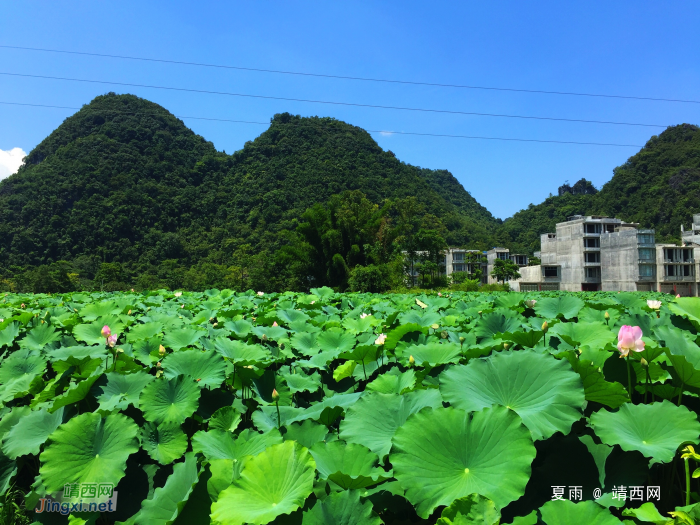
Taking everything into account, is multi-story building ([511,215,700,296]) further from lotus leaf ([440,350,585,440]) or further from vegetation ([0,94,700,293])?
lotus leaf ([440,350,585,440])

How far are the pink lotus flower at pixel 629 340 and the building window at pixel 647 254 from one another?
35.6 m

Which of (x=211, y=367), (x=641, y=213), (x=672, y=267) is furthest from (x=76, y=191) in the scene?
(x=641, y=213)

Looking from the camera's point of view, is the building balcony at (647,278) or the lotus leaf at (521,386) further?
the building balcony at (647,278)

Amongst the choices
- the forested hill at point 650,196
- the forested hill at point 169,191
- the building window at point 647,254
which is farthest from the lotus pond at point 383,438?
the forested hill at point 650,196

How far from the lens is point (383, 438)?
0.81 meters

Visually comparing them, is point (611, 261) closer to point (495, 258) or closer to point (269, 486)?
point (495, 258)

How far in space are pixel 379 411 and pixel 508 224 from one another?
65.8m

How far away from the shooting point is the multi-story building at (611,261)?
3070cm

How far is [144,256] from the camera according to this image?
3734 cm

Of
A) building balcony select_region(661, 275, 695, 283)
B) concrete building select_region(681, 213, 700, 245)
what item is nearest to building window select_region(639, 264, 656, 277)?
building balcony select_region(661, 275, 695, 283)

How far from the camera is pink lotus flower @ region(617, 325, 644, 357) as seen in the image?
84 cm

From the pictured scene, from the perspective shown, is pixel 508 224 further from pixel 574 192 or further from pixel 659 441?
pixel 659 441

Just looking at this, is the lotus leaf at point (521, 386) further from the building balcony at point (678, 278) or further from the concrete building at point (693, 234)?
the concrete building at point (693, 234)

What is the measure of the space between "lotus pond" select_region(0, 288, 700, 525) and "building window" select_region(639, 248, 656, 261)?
3510 centimetres
